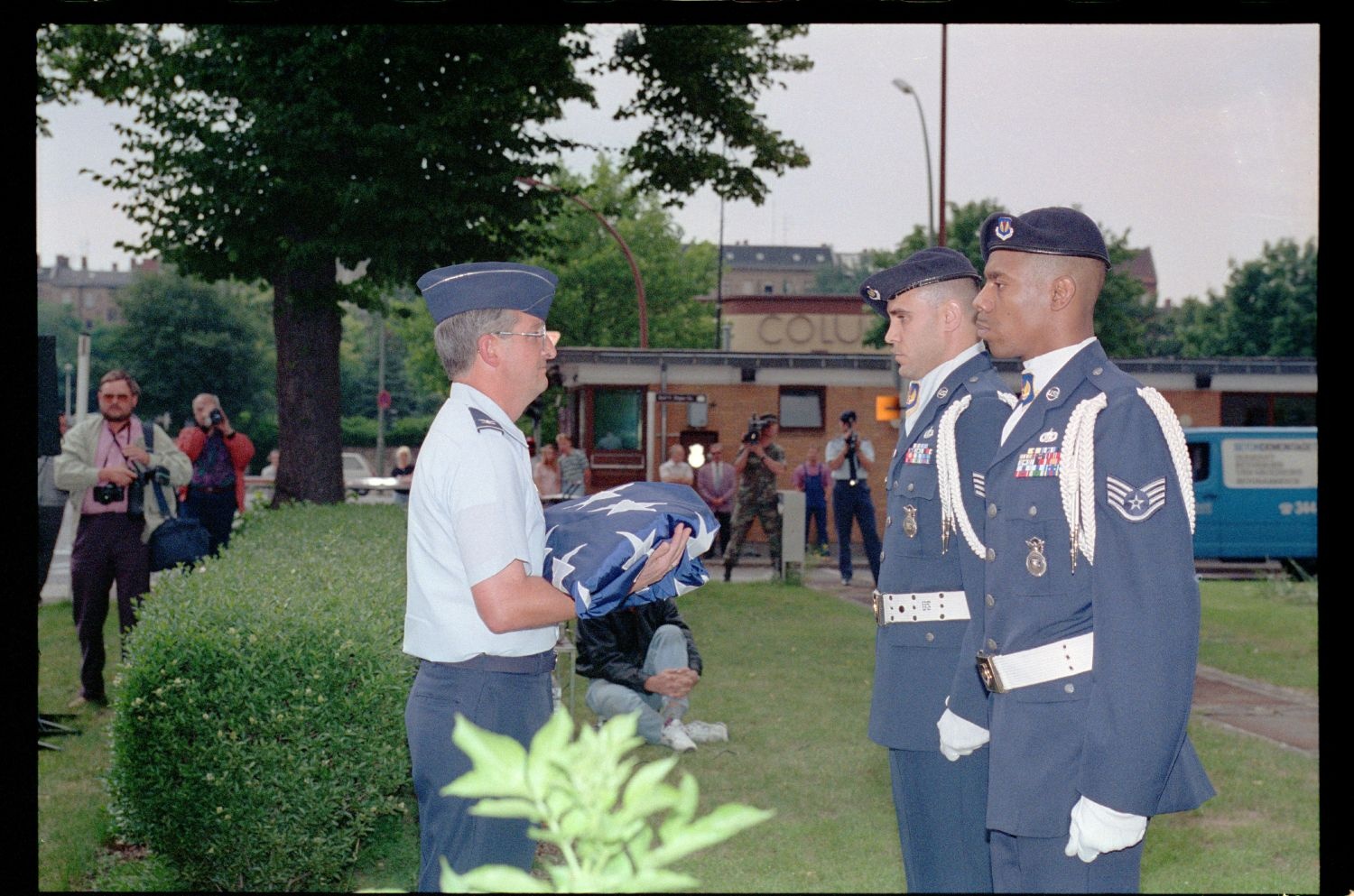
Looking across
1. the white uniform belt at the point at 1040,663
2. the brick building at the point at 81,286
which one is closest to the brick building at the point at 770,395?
the white uniform belt at the point at 1040,663

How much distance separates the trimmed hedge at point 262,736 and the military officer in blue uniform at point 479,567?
2.00m

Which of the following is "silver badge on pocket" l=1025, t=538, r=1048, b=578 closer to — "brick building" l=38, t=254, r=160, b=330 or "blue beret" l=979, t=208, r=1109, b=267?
"blue beret" l=979, t=208, r=1109, b=267

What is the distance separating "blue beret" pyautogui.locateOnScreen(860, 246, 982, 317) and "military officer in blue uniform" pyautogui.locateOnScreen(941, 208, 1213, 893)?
2.56ft

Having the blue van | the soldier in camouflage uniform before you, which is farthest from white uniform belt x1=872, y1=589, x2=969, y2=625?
the blue van

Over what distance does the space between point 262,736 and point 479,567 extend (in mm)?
2644

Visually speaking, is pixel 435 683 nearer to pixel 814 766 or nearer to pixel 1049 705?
pixel 1049 705

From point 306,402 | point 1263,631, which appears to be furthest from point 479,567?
point 1263,631

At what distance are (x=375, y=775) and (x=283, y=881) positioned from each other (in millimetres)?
572

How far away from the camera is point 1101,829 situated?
3.24m

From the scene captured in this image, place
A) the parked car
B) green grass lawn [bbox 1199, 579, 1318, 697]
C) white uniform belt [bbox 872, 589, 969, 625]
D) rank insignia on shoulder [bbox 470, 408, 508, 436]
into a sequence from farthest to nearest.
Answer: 1. the parked car
2. green grass lawn [bbox 1199, 579, 1318, 697]
3. white uniform belt [bbox 872, 589, 969, 625]
4. rank insignia on shoulder [bbox 470, 408, 508, 436]

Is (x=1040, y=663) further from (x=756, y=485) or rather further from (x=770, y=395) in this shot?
(x=770, y=395)

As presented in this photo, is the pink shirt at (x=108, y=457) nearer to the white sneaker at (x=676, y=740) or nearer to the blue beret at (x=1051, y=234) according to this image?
the white sneaker at (x=676, y=740)

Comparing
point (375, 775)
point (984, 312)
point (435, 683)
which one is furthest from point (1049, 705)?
point (375, 775)

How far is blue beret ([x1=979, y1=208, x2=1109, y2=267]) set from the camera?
3.72 metres
